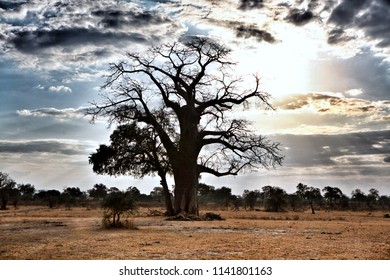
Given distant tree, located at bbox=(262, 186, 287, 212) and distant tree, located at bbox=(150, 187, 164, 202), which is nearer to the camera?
distant tree, located at bbox=(262, 186, 287, 212)

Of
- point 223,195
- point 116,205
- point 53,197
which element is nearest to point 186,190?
point 116,205

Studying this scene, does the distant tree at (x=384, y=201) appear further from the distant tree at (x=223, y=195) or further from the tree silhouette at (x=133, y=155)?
the tree silhouette at (x=133, y=155)

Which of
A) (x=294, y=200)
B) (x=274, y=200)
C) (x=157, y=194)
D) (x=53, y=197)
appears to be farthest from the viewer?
(x=157, y=194)

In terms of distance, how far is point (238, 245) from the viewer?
426 inches

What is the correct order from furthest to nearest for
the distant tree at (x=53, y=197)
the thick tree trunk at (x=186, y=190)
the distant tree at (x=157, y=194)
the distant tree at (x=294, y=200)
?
the distant tree at (x=157, y=194), the distant tree at (x=53, y=197), the distant tree at (x=294, y=200), the thick tree trunk at (x=186, y=190)

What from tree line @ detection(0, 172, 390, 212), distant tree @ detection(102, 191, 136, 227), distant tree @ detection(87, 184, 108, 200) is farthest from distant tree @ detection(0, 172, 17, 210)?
distant tree @ detection(102, 191, 136, 227)

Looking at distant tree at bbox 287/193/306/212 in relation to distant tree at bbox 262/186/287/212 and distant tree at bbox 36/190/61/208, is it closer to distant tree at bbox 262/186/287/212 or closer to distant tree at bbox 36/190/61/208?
distant tree at bbox 262/186/287/212

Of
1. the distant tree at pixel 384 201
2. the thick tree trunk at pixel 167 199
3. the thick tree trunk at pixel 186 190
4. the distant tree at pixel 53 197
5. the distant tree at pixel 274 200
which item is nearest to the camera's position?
the thick tree trunk at pixel 186 190

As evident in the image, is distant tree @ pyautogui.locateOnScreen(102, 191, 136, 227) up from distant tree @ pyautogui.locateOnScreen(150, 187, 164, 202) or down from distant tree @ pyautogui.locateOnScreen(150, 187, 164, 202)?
down

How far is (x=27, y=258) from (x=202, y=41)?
1923 cm

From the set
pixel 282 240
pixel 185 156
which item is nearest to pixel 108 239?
pixel 282 240

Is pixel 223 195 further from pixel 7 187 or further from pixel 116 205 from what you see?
pixel 116 205

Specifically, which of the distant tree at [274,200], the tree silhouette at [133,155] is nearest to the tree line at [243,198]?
the distant tree at [274,200]
